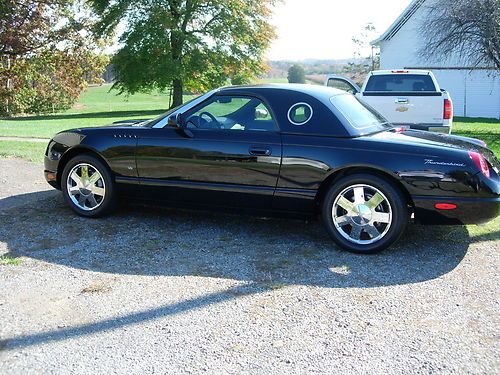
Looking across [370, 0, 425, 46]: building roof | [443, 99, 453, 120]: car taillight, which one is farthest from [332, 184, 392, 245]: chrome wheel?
[370, 0, 425, 46]: building roof

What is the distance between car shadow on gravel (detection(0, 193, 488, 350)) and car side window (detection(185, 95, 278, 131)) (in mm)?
1080

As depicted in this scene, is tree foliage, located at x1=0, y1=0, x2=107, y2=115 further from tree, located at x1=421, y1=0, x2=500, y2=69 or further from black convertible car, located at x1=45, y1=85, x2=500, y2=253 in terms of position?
black convertible car, located at x1=45, y1=85, x2=500, y2=253

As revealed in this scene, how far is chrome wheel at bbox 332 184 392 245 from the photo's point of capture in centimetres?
482

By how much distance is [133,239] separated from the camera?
5266 millimetres

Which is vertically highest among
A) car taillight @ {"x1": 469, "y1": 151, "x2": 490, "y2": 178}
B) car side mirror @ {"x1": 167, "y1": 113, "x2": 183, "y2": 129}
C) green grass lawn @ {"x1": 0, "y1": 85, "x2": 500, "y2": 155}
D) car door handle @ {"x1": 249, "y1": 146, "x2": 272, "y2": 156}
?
car side mirror @ {"x1": 167, "y1": 113, "x2": 183, "y2": 129}

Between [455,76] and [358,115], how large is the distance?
2621cm

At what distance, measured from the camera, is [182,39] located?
118ft

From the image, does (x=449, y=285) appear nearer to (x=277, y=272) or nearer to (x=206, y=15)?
(x=277, y=272)

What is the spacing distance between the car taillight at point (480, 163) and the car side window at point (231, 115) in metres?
1.78

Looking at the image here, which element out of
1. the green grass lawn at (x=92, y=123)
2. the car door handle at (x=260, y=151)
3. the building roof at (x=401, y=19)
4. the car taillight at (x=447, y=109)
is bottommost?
the green grass lawn at (x=92, y=123)

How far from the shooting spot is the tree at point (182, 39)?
3506 centimetres

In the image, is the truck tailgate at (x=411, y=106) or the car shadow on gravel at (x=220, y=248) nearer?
the car shadow on gravel at (x=220, y=248)

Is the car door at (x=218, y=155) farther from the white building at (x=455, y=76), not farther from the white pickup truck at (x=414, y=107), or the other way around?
the white building at (x=455, y=76)

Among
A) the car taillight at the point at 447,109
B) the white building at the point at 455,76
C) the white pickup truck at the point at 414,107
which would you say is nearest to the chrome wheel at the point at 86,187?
the white pickup truck at the point at 414,107
